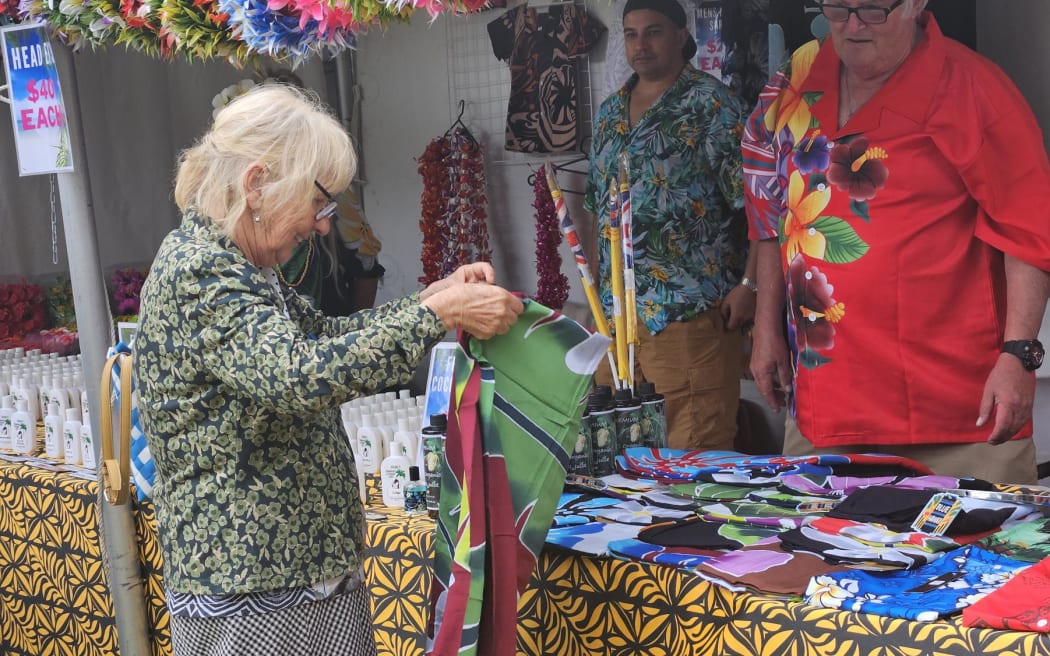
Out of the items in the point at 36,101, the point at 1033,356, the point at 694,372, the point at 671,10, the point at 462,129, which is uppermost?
the point at 671,10

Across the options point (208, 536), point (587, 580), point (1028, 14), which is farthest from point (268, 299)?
point (1028, 14)

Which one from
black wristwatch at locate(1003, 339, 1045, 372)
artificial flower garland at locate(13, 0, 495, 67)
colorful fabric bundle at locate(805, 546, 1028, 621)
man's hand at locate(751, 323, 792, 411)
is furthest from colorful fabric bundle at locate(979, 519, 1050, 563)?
artificial flower garland at locate(13, 0, 495, 67)

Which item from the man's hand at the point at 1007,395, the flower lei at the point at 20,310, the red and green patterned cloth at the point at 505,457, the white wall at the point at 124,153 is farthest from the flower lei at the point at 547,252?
the red and green patterned cloth at the point at 505,457

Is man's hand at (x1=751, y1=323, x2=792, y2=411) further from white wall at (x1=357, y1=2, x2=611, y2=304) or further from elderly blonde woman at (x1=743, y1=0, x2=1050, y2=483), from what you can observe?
white wall at (x1=357, y1=2, x2=611, y2=304)

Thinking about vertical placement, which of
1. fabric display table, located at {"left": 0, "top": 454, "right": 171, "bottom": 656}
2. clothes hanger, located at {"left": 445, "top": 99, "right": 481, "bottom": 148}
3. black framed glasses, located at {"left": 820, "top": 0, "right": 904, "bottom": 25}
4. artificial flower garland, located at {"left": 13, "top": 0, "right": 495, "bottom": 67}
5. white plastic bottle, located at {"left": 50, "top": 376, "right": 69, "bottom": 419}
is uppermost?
artificial flower garland, located at {"left": 13, "top": 0, "right": 495, "bottom": 67}

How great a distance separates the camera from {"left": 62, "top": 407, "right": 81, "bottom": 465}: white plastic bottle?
3426 mm

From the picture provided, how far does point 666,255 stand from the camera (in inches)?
150

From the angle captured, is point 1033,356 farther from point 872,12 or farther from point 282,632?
point 282,632

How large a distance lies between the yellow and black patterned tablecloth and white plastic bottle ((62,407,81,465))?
99 mm

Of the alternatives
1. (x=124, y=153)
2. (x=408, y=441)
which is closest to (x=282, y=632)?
(x=408, y=441)

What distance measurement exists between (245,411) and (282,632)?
347mm

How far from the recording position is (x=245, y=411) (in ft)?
5.62

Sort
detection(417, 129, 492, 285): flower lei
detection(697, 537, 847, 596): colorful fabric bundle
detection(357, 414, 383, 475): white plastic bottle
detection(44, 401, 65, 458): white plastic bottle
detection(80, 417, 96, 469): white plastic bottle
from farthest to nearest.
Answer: detection(417, 129, 492, 285): flower lei, detection(44, 401, 65, 458): white plastic bottle, detection(80, 417, 96, 469): white plastic bottle, detection(357, 414, 383, 475): white plastic bottle, detection(697, 537, 847, 596): colorful fabric bundle

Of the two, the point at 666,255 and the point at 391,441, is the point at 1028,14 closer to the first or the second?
the point at 666,255
